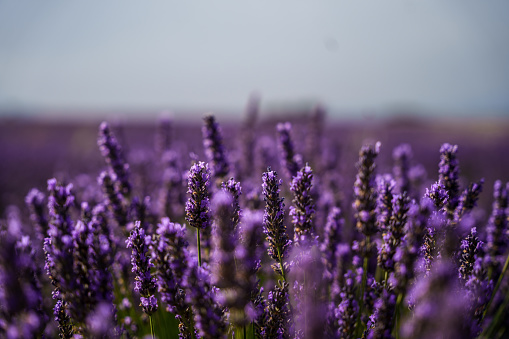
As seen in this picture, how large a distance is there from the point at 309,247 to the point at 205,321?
837 mm

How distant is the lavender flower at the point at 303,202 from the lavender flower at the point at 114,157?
6.52ft

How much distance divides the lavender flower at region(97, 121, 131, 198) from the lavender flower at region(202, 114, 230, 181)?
0.82 m

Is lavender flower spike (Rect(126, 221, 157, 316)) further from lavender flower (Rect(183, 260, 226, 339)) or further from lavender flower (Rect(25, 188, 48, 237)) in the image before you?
lavender flower (Rect(25, 188, 48, 237))

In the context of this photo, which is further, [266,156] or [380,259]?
[266,156]

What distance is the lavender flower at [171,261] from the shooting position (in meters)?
1.67

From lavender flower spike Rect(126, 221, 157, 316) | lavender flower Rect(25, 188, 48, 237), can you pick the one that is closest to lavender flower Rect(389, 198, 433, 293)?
lavender flower spike Rect(126, 221, 157, 316)

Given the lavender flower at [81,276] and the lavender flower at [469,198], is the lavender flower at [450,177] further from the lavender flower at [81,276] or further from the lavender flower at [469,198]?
the lavender flower at [81,276]

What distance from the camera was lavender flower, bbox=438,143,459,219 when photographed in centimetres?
245

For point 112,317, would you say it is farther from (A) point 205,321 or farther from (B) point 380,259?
(B) point 380,259

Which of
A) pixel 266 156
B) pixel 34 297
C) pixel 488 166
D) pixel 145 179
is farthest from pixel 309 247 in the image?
pixel 488 166

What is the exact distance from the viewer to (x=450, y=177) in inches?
96.6

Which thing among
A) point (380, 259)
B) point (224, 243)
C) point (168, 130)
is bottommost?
point (380, 259)

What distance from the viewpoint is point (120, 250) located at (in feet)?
11.3

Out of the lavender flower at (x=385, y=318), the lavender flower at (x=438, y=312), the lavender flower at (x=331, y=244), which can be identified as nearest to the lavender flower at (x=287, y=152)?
the lavender flower at (x=331, y=244)
